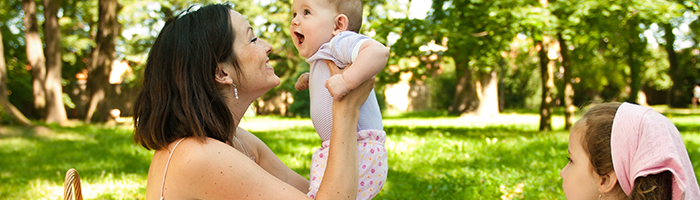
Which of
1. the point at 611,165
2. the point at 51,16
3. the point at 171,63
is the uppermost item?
Result: the point at 51,16

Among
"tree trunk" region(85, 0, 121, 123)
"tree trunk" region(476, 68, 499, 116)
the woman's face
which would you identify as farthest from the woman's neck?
"tree trunk" region(476, 68, 499, 116)

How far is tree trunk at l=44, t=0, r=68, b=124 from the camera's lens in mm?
16422

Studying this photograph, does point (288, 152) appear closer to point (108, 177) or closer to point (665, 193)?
point (108, 177)

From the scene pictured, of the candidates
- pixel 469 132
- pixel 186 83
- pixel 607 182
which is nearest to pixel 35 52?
pixel 469 132

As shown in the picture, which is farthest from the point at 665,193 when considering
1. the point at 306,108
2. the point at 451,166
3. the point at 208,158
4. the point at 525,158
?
the point at 306,108

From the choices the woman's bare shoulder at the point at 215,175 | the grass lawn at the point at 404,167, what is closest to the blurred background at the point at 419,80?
the grass lawn at the point at 404,167

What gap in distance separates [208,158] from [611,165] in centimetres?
127

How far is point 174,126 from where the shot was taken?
1.60m

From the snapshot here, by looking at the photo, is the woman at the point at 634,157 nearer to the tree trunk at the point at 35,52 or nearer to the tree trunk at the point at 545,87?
the tree trunk at the point at 545,87

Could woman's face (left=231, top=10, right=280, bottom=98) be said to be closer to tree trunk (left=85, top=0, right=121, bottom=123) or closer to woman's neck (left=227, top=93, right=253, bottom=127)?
woman's neck (left=227, top=93, right=253, bottom=127)

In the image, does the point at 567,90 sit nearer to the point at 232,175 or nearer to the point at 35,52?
the point at 232,175

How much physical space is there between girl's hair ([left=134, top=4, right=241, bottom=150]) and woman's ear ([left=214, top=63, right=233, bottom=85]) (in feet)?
0.09

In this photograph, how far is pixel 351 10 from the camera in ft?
6.78

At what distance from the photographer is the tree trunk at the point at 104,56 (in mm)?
16781
